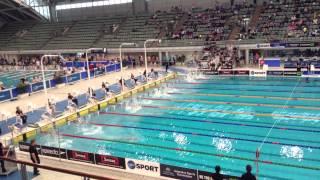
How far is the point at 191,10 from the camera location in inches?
1657

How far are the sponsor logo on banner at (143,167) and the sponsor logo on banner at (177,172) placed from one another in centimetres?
18

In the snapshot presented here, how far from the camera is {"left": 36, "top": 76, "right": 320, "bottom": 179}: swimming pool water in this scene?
11.7 meters

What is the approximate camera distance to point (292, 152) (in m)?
12.1

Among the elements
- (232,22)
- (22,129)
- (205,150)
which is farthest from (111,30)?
(205,150)

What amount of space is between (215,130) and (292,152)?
3520 mm

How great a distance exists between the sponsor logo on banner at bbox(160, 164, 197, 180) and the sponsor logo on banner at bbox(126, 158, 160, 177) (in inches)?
7.2

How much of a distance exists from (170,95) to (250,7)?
2052cm

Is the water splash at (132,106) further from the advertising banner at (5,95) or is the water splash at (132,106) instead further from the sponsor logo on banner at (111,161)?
the advertising banner at (5,95)

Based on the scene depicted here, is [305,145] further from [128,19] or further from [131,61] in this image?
[128,19]

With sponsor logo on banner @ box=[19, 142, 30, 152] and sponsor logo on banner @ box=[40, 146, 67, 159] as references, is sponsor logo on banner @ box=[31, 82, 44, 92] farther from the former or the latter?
sponsor logo on banner @ box=[40, 146, 67, 159]

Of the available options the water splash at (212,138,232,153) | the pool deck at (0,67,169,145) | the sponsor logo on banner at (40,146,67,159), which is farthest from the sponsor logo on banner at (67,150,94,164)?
the water splash at (212,138,232,153)

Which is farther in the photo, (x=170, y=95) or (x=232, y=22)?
(x=232, y=22)

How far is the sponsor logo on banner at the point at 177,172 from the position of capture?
9.46 metres

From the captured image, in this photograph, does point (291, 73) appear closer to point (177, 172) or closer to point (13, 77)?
point (177, 172)
